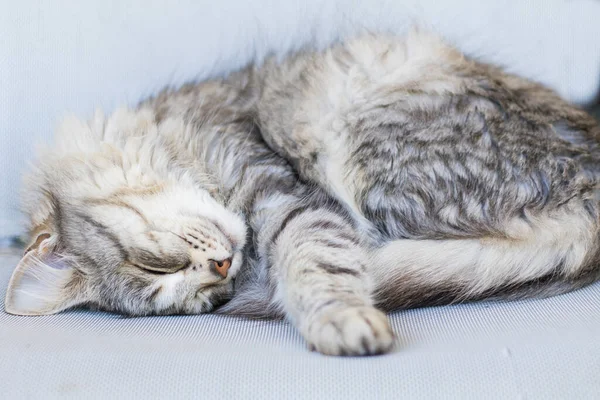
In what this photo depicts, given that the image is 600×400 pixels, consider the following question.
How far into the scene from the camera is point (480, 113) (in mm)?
1481

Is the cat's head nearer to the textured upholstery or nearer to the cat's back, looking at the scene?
the textured upholstery

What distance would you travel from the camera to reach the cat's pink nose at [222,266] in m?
1.44

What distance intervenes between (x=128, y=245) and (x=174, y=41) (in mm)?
799

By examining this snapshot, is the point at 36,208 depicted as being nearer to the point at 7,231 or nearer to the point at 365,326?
the point at 7,231

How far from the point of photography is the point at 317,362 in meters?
1.11

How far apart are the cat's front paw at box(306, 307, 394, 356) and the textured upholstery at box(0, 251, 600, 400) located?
27mm

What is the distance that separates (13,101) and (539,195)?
1528 millimetres

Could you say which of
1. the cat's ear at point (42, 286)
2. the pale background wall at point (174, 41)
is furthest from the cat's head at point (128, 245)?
the pale background wall at point (174, 41)

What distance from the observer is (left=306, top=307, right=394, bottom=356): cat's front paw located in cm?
112

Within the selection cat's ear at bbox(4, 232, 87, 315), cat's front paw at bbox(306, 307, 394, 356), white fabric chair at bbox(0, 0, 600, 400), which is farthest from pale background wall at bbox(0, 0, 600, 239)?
cat's front paw at bbox(306, 307, 394, 356)

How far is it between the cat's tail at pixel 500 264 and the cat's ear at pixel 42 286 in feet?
2.24

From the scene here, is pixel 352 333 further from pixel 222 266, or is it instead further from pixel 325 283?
pixel 222 266

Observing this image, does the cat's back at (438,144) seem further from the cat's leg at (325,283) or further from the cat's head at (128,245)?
the cat's head at (128,245)

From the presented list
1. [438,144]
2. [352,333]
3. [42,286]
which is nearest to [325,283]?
[352,333]
